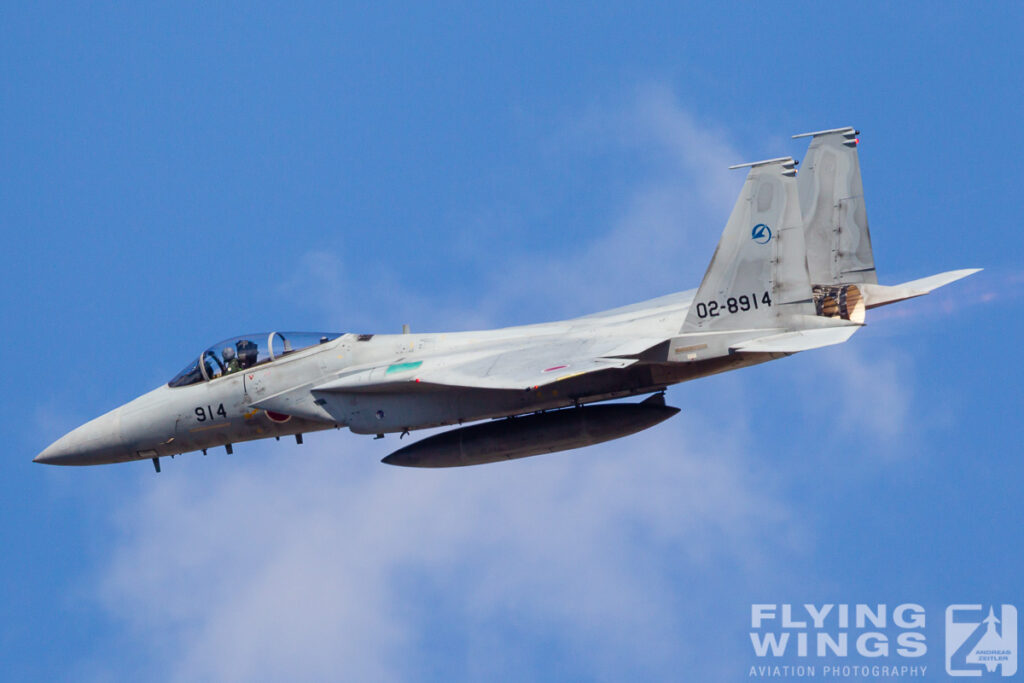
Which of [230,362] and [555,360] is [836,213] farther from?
[230,362]

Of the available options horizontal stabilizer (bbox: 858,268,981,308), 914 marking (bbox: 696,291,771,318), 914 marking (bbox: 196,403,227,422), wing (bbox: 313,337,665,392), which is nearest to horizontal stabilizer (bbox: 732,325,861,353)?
914 marking (bbox: 696,291,771,318)

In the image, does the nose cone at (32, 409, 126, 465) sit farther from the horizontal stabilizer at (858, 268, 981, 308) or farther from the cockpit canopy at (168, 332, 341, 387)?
the horizontal stabilizer at (858, 268, 981, 308)

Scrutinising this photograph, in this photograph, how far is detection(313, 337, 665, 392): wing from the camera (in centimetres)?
2539

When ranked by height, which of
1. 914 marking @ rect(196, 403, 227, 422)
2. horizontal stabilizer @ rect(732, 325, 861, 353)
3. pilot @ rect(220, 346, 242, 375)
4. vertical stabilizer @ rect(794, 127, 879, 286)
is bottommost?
horizontal stabilizer @ rect(732, 325, 861, 353)

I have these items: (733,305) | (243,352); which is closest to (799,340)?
(733,305)

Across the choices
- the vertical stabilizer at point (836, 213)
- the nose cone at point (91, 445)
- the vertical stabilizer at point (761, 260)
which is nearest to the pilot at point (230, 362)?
the nose cone at point (91, 445)

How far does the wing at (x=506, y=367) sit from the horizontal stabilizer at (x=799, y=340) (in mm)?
1508

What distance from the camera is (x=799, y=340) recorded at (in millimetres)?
24922

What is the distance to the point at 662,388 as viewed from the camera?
89.9 ft

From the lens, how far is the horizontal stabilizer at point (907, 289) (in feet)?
96.1

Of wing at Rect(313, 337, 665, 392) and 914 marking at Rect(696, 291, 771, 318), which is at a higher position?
914 marking at Rect(696, 291, 771, 318)

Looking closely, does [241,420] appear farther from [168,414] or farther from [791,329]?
[791,329]

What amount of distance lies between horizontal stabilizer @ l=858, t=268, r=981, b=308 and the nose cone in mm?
13676

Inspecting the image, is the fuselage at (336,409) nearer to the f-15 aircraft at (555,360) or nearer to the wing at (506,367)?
the f-15 aircraft at (555,360)
